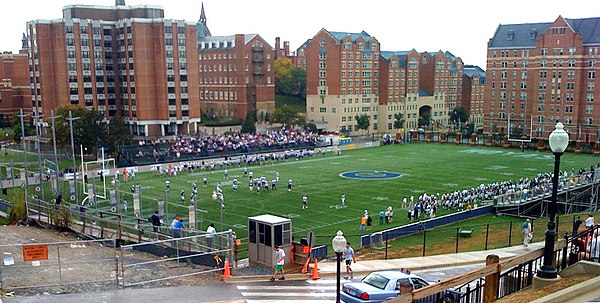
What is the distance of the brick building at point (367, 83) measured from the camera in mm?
97188

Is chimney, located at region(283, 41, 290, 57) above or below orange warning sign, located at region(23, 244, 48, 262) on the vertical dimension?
above

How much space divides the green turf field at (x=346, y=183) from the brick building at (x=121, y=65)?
2588cm

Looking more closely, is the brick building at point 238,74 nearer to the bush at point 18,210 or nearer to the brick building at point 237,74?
the brick building at point 237,74

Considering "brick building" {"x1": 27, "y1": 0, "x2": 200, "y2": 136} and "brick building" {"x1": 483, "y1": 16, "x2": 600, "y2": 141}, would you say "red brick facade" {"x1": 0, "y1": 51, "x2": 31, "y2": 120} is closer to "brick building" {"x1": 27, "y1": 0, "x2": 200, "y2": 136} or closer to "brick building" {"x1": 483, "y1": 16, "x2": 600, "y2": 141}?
"brick building" {"x1": 27, "y1": 0, "x2": 200, "y2": 136}

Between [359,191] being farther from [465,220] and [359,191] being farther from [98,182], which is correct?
[98,182]

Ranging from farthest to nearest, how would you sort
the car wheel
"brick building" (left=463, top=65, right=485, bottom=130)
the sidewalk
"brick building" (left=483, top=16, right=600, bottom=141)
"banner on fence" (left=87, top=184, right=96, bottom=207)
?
1. "brick building" (left=463, top=65, right=485, bottom=130)
2. "brick building" (left=483, top=16, right=600, bottom=141)
3. "banner on fence" (left=87, top=184, right=96, bottom=207)
4. the sidewalk
5. the car wheel

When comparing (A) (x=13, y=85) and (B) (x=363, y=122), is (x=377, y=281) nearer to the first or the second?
(B) (x=363, y=122)

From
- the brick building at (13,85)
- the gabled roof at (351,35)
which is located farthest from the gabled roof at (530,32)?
the brick building at (13,85)

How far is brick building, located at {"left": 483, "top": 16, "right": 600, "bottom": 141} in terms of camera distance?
3206 inches

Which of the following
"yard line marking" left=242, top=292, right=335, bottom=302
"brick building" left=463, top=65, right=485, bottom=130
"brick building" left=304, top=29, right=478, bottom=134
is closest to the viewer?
"yard line marking" left=242, top=292, right=335, bottom=302

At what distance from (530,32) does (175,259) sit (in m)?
83.2

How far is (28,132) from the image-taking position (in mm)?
83062

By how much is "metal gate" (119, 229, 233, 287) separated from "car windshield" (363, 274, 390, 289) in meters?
5.42

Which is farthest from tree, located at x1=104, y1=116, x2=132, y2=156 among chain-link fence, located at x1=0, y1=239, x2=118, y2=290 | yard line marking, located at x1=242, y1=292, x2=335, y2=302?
yard line marking, located at x1=242, y1=292, x2=335, y2=302
